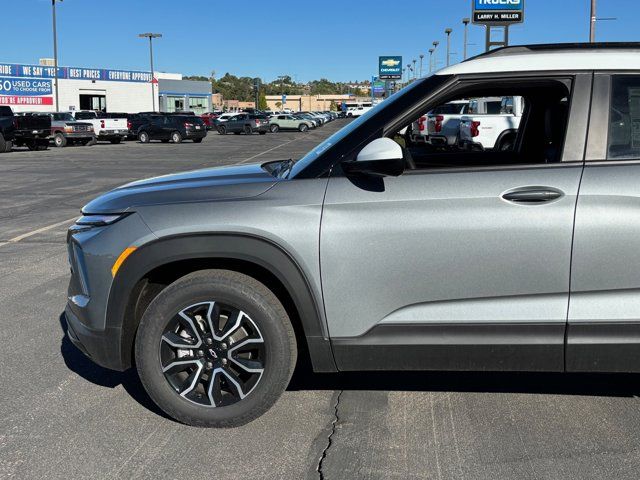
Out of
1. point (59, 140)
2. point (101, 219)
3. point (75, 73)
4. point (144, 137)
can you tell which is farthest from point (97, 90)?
point (101, 219)

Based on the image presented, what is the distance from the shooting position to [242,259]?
3459mm

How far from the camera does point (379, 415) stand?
3.84 m

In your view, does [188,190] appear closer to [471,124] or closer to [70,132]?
[471,124]

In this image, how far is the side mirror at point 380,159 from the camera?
330 centimetres

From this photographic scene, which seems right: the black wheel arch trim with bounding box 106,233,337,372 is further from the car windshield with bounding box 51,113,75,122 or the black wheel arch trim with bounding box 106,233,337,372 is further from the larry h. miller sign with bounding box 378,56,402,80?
the larry h. miller sign with bounding box 378,56,402,80

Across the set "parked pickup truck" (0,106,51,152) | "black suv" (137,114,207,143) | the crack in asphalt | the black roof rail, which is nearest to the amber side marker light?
the crack in asphalt

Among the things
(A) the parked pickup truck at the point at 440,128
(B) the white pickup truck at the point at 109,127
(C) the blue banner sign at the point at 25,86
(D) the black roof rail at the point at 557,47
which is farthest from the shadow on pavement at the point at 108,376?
(C) the blue banner sign at the point at 25,86

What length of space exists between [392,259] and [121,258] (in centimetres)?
135

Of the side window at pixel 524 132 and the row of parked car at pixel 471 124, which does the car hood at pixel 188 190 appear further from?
the row of parked car at pixel 471 124

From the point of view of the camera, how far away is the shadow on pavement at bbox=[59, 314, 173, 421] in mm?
4110

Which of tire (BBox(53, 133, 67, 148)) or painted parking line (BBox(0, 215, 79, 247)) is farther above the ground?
tire (BBox(53, 133, 67, 148))

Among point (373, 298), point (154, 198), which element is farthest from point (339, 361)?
point (154, 198)

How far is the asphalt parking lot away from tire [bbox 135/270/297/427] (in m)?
0.16

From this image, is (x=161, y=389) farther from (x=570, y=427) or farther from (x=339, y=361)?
(x=570, y=427)
